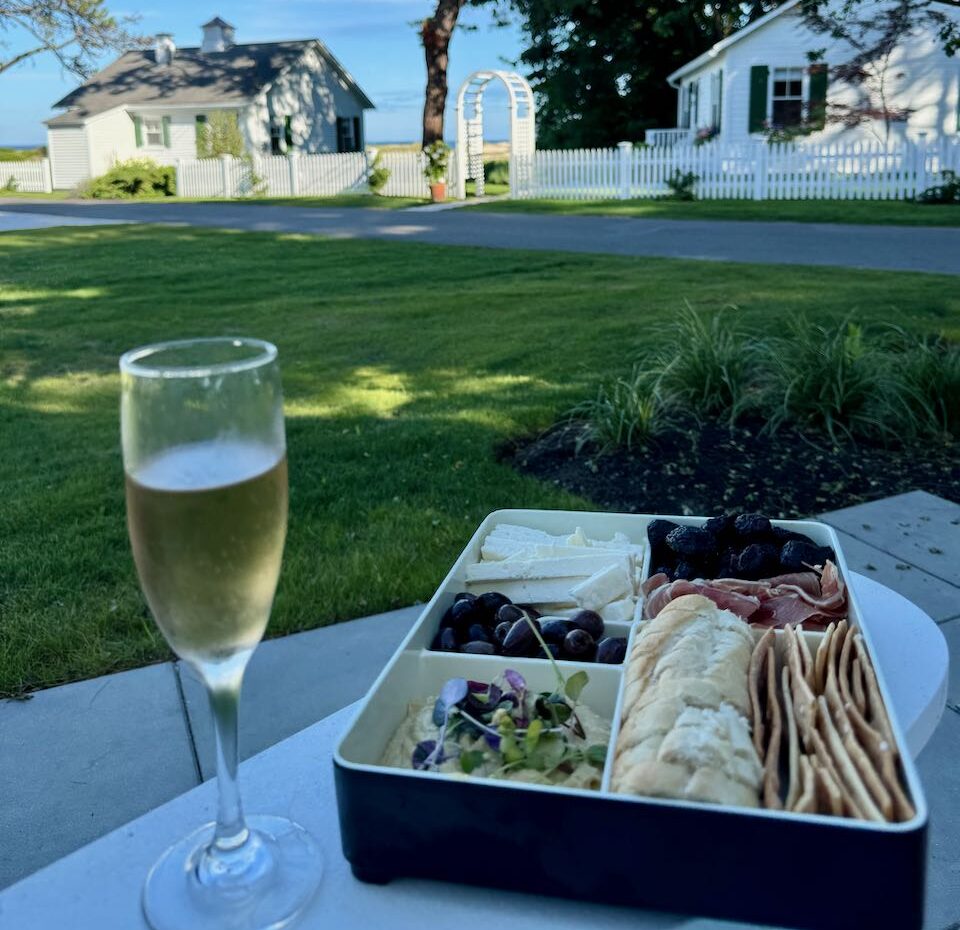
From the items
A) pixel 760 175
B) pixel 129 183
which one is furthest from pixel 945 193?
pixel 129 183

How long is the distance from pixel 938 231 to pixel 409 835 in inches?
595

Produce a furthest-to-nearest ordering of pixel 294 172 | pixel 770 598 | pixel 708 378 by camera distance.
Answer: pixel 294 172, pixel 708 378, pixel 770 598

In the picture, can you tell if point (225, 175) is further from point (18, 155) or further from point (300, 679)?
point (300, 679)

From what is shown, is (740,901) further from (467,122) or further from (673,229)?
(467,122)

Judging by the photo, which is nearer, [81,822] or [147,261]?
[81,822]

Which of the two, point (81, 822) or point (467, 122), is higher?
point (467, 122)

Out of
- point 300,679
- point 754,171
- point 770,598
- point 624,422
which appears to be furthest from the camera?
point 754,171

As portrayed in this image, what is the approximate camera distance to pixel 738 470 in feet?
16.3

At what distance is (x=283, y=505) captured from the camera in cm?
104

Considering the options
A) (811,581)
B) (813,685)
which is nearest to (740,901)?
(813,685)

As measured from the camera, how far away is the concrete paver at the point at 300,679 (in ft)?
9.61

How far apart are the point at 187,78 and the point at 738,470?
38.0 metres

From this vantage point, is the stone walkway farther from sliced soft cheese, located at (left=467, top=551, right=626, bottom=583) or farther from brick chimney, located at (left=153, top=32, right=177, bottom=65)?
brick chimney, located at (left=153, top=32, right=177, bottom=65)

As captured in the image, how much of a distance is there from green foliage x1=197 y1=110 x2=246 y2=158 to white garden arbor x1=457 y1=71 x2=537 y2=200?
10037 mm
